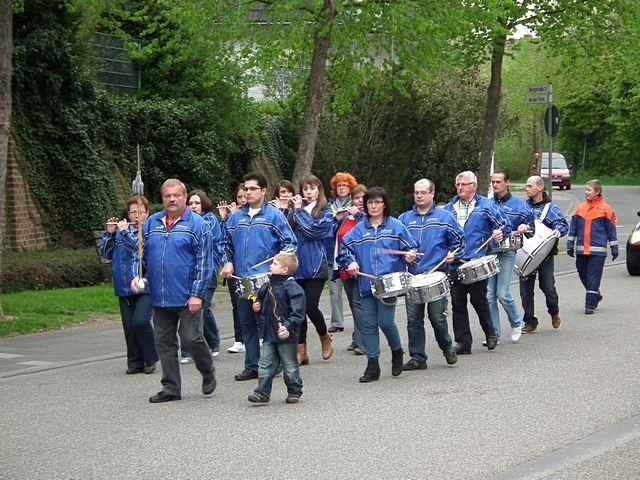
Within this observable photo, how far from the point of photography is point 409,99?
33188mm

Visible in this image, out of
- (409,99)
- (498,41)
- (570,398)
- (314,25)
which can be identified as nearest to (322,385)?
(570,398)

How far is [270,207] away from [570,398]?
2.96 metres

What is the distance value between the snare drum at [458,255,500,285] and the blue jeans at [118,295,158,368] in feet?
9.82

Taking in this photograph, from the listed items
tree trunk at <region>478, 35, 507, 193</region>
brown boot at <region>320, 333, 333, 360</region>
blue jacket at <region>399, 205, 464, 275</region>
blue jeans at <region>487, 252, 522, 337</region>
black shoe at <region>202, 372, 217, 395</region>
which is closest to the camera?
black shoe at <region>202, 372, 217, 395</region>

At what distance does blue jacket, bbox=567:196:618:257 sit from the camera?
16.6 m

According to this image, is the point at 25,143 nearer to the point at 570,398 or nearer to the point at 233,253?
the point at 233,253

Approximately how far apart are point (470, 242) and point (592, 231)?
14.0 feet

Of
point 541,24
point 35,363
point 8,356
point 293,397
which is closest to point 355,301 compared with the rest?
point 293,397

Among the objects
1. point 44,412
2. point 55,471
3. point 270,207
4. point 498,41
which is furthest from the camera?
point 498,41

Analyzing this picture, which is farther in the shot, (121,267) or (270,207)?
(121,267)

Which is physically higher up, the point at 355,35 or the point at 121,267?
the point at 355,35

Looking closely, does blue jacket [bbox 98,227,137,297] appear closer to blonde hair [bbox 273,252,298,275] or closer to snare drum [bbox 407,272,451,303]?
blonde hair [bbox 273,252,298,275]

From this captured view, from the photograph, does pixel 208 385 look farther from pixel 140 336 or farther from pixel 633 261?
pixel 633 261

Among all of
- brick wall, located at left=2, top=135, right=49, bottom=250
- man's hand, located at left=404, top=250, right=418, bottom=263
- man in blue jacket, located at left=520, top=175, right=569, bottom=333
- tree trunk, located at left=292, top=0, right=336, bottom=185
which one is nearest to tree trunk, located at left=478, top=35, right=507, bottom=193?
tree trunk, located at left=292, top=0, right=336, bottom=185
